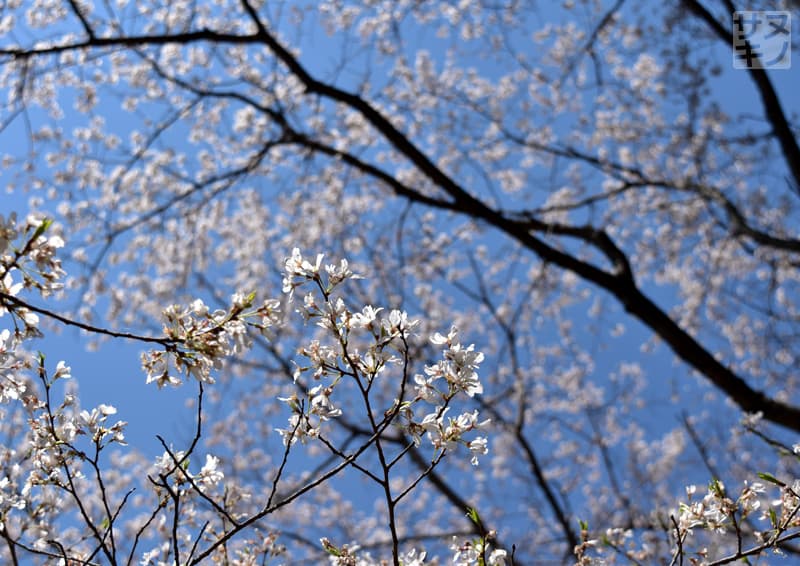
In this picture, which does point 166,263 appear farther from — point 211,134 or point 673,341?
point 673,341

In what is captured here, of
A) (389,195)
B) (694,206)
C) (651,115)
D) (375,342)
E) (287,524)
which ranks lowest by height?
(375,342)

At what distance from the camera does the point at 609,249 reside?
248 inches

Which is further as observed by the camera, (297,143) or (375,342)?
(297,143)

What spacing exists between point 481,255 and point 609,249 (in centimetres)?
529

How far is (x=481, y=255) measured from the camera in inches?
455

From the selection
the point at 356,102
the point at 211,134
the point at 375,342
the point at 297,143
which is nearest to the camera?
the point at 375,342

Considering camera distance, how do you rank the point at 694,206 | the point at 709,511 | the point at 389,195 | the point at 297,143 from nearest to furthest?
the point at 709,511, the point at 297,143, the point at 694,206, the point at 389,195

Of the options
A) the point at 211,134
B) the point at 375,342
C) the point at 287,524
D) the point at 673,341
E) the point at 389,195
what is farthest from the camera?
the point at 287,524

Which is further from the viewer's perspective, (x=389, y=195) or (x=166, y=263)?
(x=389, y=195)

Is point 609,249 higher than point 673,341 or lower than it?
higher

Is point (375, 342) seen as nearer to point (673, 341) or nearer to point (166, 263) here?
point (673, 341)

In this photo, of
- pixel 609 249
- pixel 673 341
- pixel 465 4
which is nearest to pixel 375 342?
pixel 673 341

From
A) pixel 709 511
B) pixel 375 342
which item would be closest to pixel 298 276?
pixel 375 342

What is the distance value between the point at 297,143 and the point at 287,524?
7071 mm
